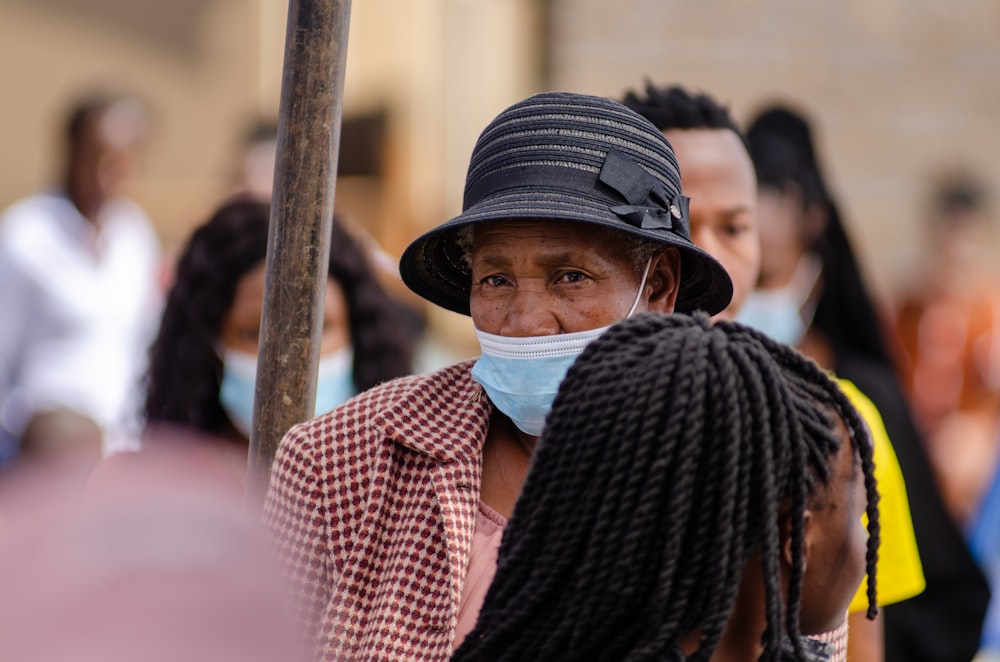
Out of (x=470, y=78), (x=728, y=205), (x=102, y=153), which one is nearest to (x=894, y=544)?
(x=728, y=205)

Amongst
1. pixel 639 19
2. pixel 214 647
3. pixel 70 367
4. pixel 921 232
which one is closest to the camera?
pixel 214 647

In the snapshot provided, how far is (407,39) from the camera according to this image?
9531 millimetres

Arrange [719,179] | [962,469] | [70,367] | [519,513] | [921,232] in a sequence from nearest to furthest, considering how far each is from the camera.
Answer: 1. [519,513]
2. [719,179]
3. [70,367]
4. [962,469]
5. [921,232]

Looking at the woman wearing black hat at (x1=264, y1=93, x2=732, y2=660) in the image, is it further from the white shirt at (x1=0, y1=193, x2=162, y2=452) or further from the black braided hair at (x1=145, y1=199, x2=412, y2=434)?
the white shirt at (x1=0, y1=193, x2=162, y2=452)

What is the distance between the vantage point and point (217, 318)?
3.90m

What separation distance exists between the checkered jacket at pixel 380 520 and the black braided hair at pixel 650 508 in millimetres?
302

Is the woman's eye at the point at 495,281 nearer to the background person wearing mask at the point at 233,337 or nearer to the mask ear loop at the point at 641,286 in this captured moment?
the mask ear loop at the point at 641,286

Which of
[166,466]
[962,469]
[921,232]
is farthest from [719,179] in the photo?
[921,232]

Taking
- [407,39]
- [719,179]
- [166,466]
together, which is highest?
[407,39]

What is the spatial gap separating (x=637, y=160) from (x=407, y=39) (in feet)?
24.0

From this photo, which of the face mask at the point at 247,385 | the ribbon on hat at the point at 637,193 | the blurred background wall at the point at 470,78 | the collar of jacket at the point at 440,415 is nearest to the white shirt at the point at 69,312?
the blurred background wall at the point at 470,78

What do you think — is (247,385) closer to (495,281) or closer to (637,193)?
(495,281)

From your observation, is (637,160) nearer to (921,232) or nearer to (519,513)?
(519,513)

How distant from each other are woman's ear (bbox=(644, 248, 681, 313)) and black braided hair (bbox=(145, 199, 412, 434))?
4.72 ft
